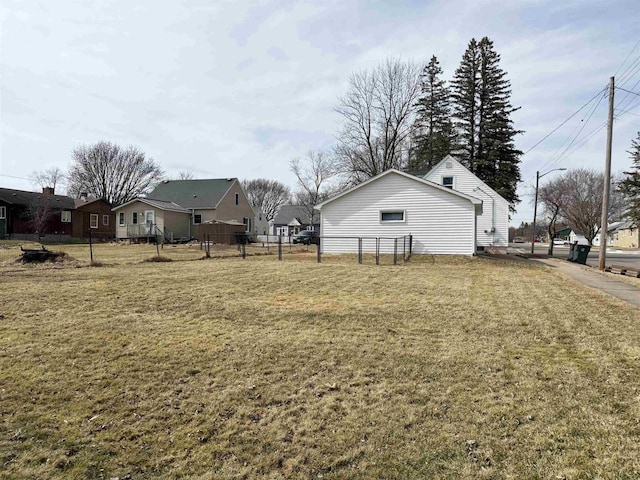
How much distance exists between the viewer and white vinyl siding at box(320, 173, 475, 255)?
17.5 meters

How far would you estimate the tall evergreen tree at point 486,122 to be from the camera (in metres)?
34.4

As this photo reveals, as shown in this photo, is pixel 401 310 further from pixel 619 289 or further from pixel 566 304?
pixel 619 289

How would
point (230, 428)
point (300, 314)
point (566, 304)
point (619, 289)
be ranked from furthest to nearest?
point (619, 289) → point (566, 304) → point (300, 314) → point (230, 428)

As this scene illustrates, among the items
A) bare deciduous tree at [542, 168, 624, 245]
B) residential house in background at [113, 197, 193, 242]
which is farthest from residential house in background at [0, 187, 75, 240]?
bare deciduous tree at [542, 168, 624, 245]

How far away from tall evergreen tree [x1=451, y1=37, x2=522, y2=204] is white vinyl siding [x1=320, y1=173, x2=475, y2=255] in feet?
60.1

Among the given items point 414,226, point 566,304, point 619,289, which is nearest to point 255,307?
point 566,304

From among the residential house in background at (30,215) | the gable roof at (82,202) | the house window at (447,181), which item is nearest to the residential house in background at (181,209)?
the gable roof at (82,202)

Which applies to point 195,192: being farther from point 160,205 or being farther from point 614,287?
point 614,287

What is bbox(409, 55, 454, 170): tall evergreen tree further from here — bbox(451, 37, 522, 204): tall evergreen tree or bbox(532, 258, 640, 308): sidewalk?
bbox(532, 258, 640, 308): sidewalk

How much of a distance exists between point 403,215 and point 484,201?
1102 cm

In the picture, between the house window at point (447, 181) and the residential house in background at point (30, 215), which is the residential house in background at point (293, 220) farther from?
the house window at point (447, 181)

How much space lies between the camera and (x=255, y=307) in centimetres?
684

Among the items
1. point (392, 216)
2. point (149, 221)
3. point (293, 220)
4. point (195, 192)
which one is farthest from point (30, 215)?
point (293, 220)

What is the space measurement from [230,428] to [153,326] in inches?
120
